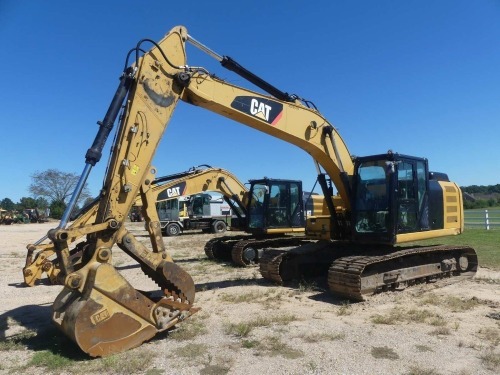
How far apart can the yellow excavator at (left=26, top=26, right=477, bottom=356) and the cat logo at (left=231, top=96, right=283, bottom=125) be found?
0.02m

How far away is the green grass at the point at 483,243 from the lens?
12.0 metres

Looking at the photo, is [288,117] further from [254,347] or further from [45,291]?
[45,291]

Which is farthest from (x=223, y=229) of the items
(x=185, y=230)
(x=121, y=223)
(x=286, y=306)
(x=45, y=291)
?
(x=121, y=223)

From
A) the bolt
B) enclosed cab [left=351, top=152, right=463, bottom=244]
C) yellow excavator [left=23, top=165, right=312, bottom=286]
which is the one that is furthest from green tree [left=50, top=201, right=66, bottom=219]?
the bolt

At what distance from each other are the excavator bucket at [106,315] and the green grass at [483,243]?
364 inches

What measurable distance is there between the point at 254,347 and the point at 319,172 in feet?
16.4

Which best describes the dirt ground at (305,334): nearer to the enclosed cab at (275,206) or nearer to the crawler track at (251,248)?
the crawler track at (251,248)

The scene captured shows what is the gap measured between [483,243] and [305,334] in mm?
12308

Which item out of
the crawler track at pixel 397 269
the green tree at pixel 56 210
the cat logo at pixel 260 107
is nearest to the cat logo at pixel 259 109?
the cat logo at pixel 260 107

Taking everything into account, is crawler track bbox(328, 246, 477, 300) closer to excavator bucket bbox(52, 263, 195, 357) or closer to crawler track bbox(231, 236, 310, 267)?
excavator bucket bbox(52, 263, 195, 357)

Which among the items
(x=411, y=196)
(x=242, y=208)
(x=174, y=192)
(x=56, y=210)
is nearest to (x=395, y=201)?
(x=411, y=196)

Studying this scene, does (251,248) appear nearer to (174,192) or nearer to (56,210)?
(174,192)

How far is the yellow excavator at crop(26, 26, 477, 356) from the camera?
18.1 feet

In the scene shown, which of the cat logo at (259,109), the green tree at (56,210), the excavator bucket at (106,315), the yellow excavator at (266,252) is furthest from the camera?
the green tree at (56,210)
